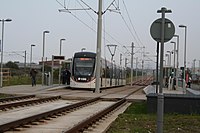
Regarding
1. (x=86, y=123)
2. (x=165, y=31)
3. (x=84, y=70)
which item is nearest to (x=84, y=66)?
(x=84, y=70)

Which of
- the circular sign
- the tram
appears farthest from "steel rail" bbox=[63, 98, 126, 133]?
the tram

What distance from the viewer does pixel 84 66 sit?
1519 inches

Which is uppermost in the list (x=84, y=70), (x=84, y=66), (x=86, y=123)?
(x=84, y=66)

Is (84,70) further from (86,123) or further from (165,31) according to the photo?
(165,31)

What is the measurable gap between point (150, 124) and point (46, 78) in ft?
102

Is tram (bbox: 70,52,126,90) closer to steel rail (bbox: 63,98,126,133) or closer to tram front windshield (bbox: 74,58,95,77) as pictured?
tram front windshield (bbox: 74,58,95,77)

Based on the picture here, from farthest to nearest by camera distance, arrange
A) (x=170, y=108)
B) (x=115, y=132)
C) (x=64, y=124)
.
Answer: (x=170, y=108)
(x=64, y=124)
(x=115, y=132)

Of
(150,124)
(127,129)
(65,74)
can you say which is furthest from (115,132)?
(65,74)

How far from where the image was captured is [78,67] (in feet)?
127

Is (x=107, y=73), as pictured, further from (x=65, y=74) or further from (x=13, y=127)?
(x=13, y=127)

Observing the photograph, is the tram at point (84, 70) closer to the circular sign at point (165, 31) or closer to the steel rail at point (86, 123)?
the steel rail at point (86, 123)

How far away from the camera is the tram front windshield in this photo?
38.4 m

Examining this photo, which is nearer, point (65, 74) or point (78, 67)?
point (78, 67)

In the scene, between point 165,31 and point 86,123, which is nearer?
point 165,31
